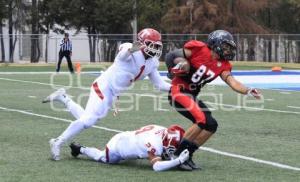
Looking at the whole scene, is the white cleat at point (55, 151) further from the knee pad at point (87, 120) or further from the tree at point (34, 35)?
the tree at point (34, 35)

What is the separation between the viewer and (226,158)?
347 inches

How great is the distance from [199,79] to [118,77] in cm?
95

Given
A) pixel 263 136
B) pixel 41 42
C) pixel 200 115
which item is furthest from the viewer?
pixel 41 42

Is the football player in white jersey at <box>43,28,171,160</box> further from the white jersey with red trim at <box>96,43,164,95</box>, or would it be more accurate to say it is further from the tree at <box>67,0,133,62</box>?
the tree at <box>67,0,133,62</box>


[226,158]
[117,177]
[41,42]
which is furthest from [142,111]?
[41,42]

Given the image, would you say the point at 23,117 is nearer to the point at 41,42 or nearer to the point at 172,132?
the point at 172,132

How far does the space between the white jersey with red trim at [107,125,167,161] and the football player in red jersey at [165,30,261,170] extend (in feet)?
0.87

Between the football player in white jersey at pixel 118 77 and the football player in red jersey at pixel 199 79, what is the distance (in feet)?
0.96

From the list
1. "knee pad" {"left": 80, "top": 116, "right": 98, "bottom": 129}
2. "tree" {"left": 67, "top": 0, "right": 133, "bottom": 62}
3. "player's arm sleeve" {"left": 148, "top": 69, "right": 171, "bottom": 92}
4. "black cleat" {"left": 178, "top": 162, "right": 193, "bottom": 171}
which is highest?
"tree" {"left": 67, "top": 0, "right": 133, "bottom": 62}

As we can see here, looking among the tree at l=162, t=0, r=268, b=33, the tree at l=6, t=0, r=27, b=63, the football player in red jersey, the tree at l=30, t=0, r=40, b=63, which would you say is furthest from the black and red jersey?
the tree at l=162, t=0, r=268, b=33

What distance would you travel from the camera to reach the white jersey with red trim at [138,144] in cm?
810

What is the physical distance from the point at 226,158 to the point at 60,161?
1989 mm

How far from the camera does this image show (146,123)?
12.7 meters

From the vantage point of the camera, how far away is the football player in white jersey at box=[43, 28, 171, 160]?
27.3 ft
